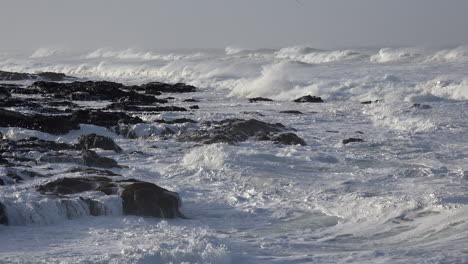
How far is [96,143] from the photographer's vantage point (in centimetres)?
1485

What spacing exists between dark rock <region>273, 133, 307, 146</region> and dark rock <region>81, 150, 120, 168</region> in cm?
416

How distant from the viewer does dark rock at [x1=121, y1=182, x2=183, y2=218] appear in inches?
369

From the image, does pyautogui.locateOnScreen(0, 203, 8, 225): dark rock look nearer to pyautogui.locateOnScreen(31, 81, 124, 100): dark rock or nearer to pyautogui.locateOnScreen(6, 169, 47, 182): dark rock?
pyautogui.locateOnScreen(6, 169, 47, 182): dark rock

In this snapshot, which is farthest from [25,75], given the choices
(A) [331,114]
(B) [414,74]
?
(A) [331,114]

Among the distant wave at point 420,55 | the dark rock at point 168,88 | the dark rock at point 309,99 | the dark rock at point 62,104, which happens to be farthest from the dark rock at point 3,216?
the distant wave at point 420,55

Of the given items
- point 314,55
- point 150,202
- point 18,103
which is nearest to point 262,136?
point 150,202

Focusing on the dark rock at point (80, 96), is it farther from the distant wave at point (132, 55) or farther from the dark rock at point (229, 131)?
the distant wave at point (132, 55)

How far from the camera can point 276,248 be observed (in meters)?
8.05

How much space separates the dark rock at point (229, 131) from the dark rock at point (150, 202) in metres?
5.70

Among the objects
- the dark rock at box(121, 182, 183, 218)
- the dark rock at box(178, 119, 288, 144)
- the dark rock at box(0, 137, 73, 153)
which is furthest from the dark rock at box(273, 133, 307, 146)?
the dark rock at box(121, 182, 183, 218)

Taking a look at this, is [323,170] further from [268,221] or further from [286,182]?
[268,221]

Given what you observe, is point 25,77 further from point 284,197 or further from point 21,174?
point 284,197

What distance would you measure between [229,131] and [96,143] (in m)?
3.25

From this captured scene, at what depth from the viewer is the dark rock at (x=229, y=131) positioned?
15758 millimetres
